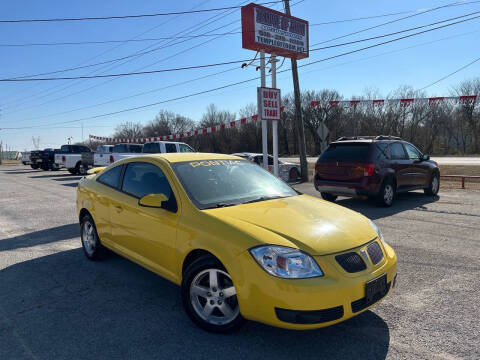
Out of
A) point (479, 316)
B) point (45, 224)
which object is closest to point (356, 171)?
point (479, 316)

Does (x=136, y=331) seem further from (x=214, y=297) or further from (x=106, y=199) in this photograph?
(x=106, y=199)

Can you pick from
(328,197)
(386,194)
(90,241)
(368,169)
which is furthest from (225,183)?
(328,197)

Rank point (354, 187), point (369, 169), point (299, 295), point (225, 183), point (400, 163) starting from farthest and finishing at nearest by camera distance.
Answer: point (400, 163), point (354, 187), point (369, 169), point (225, 183), point (299, 295)

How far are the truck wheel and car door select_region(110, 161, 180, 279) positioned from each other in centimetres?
656

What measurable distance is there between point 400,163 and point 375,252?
7453mm

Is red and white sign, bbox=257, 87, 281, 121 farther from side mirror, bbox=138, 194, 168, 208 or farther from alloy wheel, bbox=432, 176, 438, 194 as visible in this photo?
side mirror, bbox=138, 194, 168, 208

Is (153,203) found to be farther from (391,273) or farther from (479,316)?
(479,316)

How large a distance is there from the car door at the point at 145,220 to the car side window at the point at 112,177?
156 millimetres

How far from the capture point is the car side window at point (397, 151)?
9.82 metres

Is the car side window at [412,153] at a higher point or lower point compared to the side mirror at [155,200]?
higher

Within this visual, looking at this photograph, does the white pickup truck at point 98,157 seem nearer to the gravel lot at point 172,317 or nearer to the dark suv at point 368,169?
the dark suv at point 368,169

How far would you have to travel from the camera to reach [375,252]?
320 centimetres

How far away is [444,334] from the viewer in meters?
3.12

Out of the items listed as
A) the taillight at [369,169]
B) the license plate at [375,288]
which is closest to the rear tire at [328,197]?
the taillight at [369,169]
